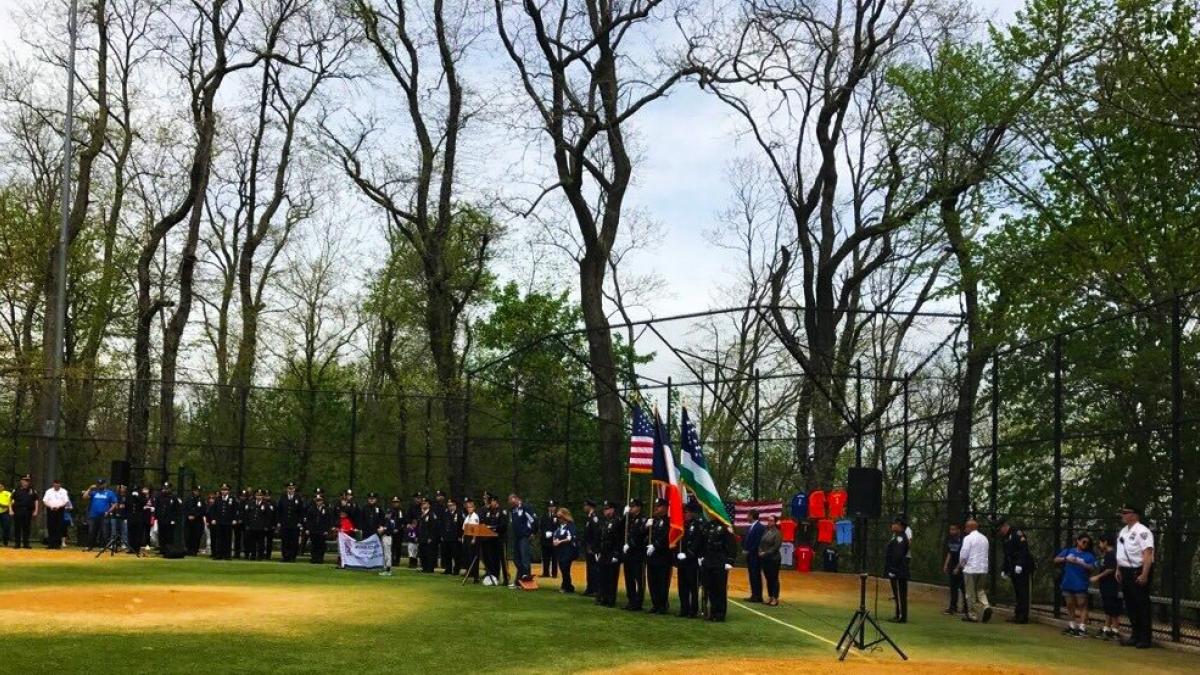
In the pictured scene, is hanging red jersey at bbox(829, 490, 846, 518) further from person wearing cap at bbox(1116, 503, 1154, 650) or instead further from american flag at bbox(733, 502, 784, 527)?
person wearing cap at bbox(1116, 503, 1154, 650)

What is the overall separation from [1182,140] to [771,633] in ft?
47.0

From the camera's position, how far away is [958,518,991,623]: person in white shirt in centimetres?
1967

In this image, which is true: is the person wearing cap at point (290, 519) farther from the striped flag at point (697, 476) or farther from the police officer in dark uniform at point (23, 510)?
the striped flag at point (697, 476)

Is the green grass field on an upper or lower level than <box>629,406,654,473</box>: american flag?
lower

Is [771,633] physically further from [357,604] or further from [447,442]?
[447,442]

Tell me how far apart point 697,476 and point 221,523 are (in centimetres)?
1525

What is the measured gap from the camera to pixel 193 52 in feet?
126

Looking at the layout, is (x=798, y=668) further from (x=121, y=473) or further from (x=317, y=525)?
(x=121, y=473)

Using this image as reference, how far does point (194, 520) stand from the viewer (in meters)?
28.8

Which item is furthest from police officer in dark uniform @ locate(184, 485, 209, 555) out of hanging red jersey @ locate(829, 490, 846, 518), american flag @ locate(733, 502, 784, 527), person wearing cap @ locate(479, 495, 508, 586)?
hanging red jersey @ locate(829, 490, 846, 518)

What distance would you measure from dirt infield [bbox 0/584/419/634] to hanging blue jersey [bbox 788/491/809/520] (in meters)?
15.6

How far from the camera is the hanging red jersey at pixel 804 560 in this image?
32.1m

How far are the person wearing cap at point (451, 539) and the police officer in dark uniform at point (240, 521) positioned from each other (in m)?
5.30

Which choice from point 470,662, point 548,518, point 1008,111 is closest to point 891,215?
point 1008,111
